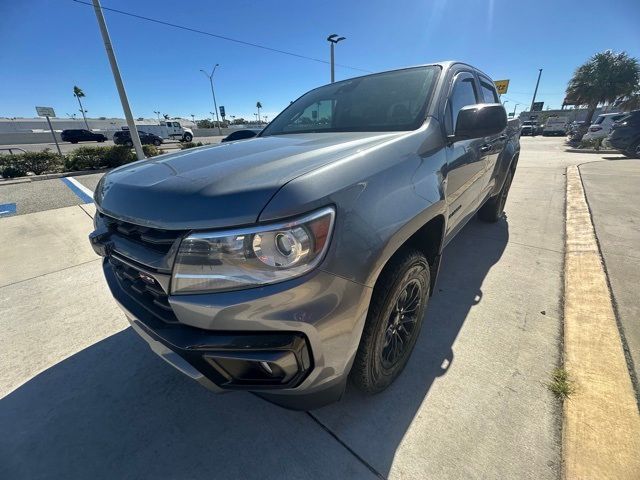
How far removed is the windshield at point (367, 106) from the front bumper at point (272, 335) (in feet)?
4.15

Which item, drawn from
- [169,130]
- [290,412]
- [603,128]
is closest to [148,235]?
[290,412]

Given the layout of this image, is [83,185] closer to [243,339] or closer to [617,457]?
[243,339]

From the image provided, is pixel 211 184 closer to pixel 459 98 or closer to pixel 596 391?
pixel 459 98

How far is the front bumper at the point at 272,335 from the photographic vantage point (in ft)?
3.49

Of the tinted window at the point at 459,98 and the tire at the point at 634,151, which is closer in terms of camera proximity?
the tinted window at the point at 459,98

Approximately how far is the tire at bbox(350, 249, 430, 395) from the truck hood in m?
0.63

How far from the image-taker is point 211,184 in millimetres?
1168

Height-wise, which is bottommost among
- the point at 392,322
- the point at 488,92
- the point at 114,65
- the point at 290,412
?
the point at 290,412

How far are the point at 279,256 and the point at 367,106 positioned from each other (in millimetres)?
1702

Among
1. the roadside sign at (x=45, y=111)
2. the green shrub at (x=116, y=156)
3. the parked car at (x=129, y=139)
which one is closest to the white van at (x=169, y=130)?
the parked car at (x=129, y=139)

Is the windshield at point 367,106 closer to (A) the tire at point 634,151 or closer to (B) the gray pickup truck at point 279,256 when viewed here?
(B) the gray pickup truck at point 279,256

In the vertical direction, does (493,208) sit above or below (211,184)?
below

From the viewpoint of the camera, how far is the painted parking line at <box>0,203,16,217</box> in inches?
218

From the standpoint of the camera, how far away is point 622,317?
7.49ft
